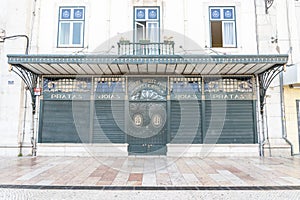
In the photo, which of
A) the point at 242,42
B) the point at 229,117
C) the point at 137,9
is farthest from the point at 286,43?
the point at 137,9

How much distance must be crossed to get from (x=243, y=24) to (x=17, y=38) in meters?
10.0

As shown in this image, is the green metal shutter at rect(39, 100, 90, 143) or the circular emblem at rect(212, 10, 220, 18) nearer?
the green metal shutter at rect(39, 100, 90, 143)

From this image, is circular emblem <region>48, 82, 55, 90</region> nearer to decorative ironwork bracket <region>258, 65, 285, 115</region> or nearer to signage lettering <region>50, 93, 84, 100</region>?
signage lettering <region>50, 93, 84, 100</region>

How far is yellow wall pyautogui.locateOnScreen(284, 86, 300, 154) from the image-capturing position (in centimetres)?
1010

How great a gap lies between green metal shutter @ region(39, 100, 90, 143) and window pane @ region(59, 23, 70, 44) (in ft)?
9.00

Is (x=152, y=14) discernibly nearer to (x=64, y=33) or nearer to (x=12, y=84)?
(x=64, y=33)

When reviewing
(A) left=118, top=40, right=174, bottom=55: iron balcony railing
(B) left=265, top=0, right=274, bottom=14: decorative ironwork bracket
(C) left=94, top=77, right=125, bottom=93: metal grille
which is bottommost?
(C) left=94, top=77, right=125, bottom=93: metal grille

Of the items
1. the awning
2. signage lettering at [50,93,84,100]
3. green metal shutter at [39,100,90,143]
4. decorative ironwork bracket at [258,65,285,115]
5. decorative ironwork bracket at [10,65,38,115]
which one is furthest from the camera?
signage lettering at [50,93,84,100]

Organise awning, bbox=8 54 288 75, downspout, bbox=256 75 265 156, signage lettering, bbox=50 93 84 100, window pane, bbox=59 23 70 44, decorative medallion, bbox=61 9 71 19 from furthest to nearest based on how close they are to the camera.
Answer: decorative medallion, bbox=61 9 71 19 < window pane, bbox=59 23 70 44 < signage lettering, bbox=50 93 84 100 < downspout, bbox=256 75 265 156 < awning, bbox=8 54 288 75

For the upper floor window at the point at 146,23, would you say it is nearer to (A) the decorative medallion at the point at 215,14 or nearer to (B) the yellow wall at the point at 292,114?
(A) the decorative medallion at the point at 215,14

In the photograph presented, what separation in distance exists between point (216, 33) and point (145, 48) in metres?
3.34

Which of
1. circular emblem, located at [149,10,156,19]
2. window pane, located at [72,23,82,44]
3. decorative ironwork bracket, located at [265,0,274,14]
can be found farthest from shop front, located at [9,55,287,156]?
decorative ironwork bracket, located at [265,0,274,14]

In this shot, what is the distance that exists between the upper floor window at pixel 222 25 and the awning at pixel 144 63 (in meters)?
1.73

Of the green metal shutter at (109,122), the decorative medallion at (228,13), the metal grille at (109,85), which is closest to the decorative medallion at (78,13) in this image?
the metal grille at (109,85)
